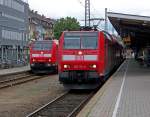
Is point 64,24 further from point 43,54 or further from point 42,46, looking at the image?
point 43,54

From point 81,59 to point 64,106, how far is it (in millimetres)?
5181

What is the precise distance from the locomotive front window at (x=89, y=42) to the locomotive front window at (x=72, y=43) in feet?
0.78

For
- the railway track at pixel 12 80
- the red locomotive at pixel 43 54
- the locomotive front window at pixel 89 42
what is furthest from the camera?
the red locomotive at pixel 43 54

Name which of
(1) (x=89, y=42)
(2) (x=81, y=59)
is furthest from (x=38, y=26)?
(2) (x=81, y=59)

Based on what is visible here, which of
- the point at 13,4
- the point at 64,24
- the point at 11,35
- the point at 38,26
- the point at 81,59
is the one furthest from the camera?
the point at 38,26

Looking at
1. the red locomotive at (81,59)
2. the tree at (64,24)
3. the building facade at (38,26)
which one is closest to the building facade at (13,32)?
the red locomotive at (81,59)

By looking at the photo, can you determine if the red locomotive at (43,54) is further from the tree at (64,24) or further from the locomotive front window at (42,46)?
the tree at (64,24)

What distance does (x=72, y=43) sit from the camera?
24.3 m

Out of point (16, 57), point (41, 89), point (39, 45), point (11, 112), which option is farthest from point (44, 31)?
point (11, 112)

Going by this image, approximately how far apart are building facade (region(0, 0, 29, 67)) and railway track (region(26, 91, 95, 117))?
1246 inches

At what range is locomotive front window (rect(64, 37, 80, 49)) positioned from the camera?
24156 mm

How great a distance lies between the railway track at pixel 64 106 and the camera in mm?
16141

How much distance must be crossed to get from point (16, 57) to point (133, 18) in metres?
31.1

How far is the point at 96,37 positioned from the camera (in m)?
24.2
